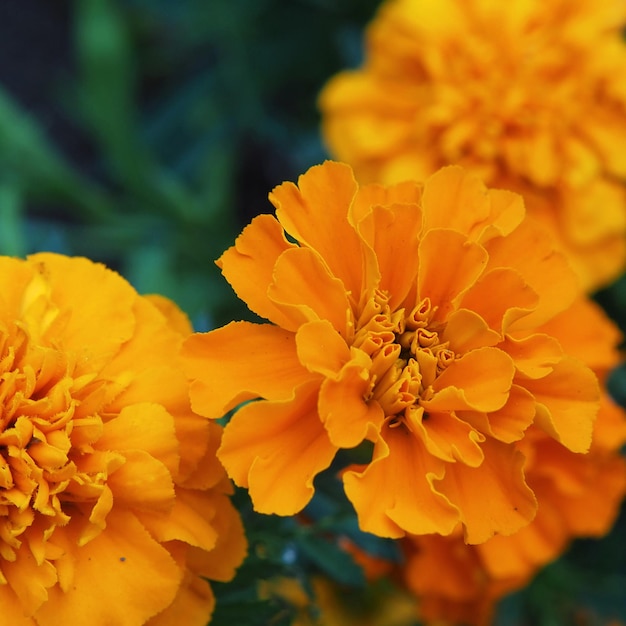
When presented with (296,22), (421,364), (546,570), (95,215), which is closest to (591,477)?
(546,570)

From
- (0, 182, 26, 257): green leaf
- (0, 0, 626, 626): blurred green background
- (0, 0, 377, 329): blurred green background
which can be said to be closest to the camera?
(0, 182, 26, 257): green leaf

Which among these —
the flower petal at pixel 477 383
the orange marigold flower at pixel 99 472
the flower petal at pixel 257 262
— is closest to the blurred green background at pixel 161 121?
the orange marigold flower at pixel 99 472

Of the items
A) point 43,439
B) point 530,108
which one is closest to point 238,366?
point 43,439

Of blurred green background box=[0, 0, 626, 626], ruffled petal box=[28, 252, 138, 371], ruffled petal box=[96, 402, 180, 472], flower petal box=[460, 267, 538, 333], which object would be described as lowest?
blurred green background box=[0, 0, 626, 626]

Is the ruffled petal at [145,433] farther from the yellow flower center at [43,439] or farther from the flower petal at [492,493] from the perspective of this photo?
the flower petal at [492,493]

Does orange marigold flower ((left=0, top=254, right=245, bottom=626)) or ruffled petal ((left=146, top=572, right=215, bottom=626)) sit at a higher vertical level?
orange marigold flower ((left=0, top=254, right=245, bottom=626))

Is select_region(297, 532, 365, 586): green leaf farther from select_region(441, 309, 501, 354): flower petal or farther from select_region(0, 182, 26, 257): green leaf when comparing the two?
select_region(0, 182, 26, 257): green leaf

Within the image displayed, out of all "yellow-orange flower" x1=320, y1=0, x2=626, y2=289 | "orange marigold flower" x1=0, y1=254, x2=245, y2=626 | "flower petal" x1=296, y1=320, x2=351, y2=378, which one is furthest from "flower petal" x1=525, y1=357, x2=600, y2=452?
"yellow-orange flower" x1=320, y1=0, x2=626, y2=289

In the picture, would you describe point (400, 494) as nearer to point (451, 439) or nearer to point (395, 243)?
point (451, 439)
